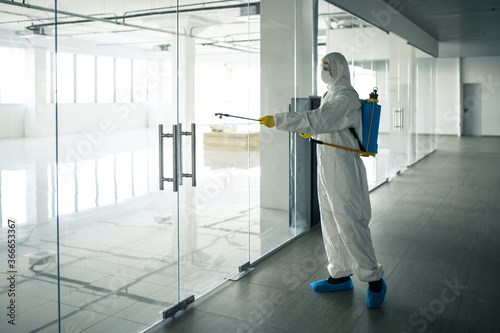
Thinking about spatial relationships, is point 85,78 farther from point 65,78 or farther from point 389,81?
point 389,81

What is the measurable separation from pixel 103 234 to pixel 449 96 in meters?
18.2

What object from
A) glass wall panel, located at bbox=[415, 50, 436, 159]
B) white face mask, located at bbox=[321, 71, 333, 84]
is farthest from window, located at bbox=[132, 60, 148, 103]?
glass wall panel, located at bbox=[415, 50, 436, 159]

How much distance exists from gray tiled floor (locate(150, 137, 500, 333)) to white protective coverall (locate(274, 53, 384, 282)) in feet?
1.08

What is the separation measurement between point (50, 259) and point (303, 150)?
3.22 metres

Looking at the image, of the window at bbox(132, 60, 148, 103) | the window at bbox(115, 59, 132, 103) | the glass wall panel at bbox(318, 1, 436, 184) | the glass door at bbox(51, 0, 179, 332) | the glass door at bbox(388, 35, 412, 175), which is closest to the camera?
the glass door at bbox(51, 0, 179, 332)

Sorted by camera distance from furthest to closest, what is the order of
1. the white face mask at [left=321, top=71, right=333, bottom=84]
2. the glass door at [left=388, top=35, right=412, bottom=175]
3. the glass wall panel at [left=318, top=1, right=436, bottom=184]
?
the glass door at [left=388, top=35, right=412, bottom=175]
the glass wall panel at [left=318, top=1, right=436, bottom=184]
the white face mask at [left=321, top=71, right=333, bottom=84]

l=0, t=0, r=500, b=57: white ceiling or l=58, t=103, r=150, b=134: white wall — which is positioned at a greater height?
l=0, t=0, r=500, b=57: white ceiling

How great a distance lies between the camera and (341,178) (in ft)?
10.7

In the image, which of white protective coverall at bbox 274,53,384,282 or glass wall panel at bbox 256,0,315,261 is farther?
glass wall panel at bbox 256,0,315,261

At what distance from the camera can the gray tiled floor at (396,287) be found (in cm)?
292

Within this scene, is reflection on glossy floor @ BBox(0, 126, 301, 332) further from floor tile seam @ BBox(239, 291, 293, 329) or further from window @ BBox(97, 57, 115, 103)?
floor tile seam @ BBox(239, 291, 293, 329)

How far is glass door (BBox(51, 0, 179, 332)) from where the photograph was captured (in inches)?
90.7

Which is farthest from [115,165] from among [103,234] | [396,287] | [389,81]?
[389,81]

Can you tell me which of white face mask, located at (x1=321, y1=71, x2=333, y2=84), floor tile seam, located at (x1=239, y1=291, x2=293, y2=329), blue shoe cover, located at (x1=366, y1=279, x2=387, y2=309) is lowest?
floor tile seam, located at (x1=239, y1=291, x2=293, y2=329)
